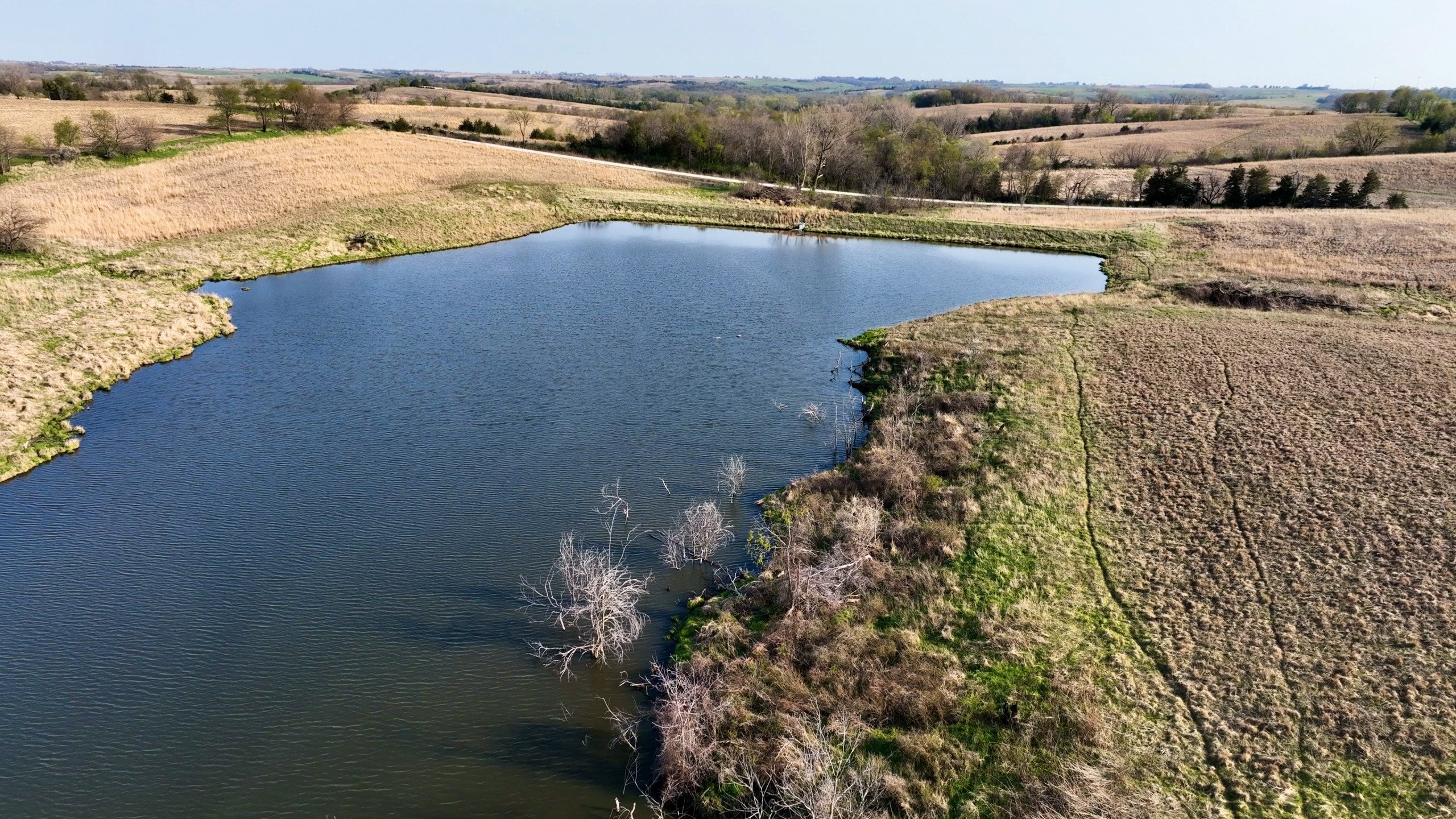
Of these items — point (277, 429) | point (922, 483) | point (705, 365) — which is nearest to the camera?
point (922, 483)

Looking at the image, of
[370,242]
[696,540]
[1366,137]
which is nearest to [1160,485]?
[696,540]

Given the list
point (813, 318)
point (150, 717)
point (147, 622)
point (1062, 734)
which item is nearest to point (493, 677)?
point (150, 717)

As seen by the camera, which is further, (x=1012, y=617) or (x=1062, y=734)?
(x=1012, y=617)

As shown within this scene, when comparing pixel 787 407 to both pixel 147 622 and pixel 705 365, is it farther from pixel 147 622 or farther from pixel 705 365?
pixel 147 622

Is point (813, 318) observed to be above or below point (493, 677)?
above

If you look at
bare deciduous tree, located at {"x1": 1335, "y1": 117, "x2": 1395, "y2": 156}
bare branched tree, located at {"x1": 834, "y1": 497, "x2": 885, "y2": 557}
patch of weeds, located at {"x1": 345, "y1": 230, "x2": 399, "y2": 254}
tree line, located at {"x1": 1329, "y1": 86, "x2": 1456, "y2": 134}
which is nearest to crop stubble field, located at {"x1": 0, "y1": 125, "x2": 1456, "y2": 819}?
patch of weeds, located at {"x1": 345, "y1": 230, "x2": 399, "y2": 254}

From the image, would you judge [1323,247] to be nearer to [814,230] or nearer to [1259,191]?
[1259,191]
